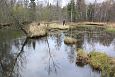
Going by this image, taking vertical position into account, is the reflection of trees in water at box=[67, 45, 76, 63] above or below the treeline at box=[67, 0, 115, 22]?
below

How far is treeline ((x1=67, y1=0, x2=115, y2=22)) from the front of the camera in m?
65.6

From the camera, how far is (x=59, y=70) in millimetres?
14164

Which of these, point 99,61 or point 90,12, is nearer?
point 99,61

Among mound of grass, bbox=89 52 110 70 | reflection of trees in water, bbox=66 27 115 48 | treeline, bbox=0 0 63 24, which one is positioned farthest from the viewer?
reflection of trees in water, bbox=66 27 115 48

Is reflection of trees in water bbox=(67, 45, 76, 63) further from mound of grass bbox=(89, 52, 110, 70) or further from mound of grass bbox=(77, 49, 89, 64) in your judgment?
mound of grass bbox=(89, 52, 110, 70)

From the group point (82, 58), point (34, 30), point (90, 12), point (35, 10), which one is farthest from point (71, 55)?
point (90, 12)

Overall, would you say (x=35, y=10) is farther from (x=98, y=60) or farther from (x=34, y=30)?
(x=98, y=60)

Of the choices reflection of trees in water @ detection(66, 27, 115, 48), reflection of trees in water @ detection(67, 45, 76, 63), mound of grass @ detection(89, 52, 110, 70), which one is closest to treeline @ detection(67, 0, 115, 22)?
reflection of trees in water @ detection(66, 27, 115, 48)

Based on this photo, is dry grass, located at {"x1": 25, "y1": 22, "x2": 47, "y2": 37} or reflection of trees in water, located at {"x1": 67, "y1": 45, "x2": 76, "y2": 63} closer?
reflection of trees in water, located at {"x1": 67, "y1": 45, "x2": 76, "y2": 63}

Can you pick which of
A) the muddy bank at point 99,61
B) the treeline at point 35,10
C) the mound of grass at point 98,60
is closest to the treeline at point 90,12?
the treeline at point 35,10

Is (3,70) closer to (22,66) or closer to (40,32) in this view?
(22,66)

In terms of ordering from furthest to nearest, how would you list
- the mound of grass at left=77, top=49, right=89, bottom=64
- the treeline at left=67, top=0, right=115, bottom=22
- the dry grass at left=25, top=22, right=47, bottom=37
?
the treeline at left=67, top=0, right=115, bottom=22, the dry grass at left=25, top=22, right=47, bottom=37, the mound of grass at left=77, top=49, right=89, bottom=64

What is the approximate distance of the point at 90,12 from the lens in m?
67.5

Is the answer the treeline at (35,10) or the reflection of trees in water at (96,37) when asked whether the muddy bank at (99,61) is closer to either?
the treeline at (35,10)
